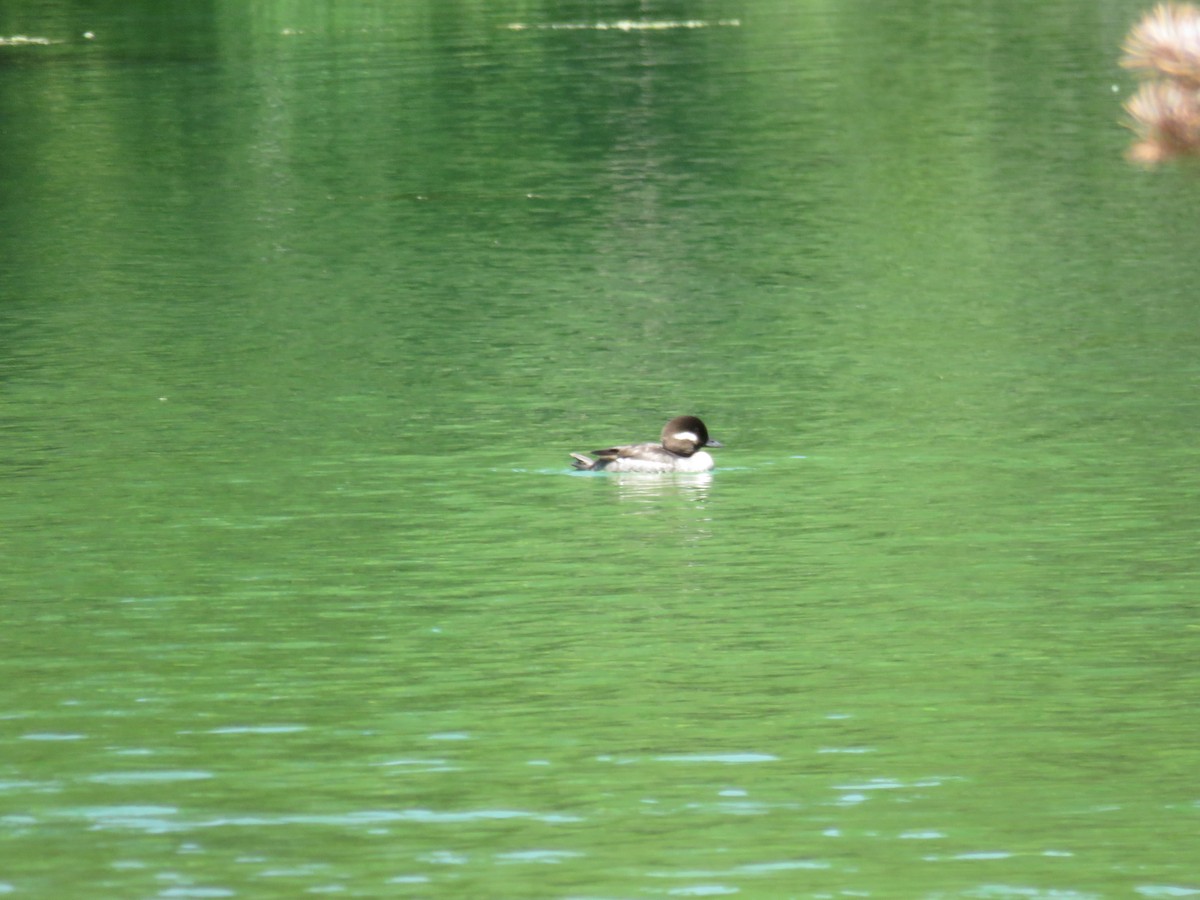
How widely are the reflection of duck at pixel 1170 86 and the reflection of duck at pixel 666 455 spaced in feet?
39.9

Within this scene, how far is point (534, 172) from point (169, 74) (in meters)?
19.2

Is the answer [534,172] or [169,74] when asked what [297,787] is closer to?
[534,172]

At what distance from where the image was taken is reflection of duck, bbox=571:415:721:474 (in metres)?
19.6

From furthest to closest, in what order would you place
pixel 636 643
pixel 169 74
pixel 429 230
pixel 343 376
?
1. pixel 169 74
2. pixel 429 230
3. pixel 343 376
4. pixel 636 643

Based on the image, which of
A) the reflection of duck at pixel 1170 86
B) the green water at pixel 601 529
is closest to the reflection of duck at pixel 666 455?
the green water at pixel 601 529

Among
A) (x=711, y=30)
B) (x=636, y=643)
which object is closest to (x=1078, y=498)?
(x=636, y=643)

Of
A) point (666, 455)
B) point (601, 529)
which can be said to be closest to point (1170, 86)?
point (666, 455)

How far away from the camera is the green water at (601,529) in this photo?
1166 cm

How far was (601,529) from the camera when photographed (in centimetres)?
1811

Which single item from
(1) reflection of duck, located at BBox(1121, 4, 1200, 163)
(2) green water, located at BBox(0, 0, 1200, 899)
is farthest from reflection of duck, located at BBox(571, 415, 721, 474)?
(1) reflection of duck, located at BBox(1121, 4, 1200, 163)

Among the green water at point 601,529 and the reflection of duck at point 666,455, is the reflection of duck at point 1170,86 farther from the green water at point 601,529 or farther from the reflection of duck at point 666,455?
the reflection of duck at point 666,455

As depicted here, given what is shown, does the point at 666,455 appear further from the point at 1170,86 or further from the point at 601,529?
the point at 1170,86

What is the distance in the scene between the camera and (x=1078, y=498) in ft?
61.2

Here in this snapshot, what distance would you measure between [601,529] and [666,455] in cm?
179
